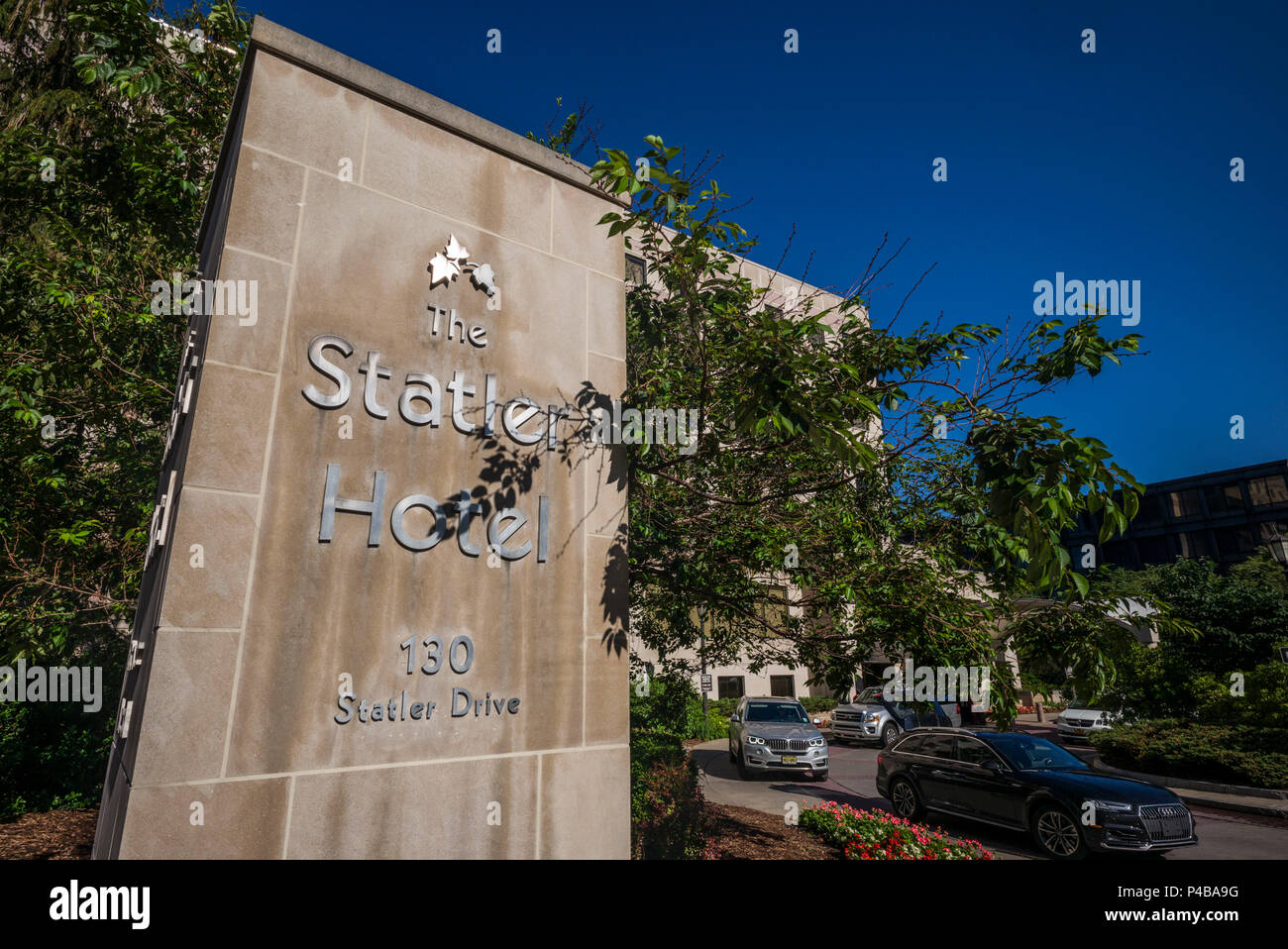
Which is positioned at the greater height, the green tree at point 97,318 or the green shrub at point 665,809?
the green tree at point 97,318

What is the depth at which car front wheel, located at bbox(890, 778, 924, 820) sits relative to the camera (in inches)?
456

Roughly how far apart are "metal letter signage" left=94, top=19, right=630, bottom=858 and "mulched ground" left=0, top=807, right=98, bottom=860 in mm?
5058

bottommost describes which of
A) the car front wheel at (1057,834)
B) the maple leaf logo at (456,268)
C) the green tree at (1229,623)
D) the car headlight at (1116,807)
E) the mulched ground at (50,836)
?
the mulched ground at (50,836)

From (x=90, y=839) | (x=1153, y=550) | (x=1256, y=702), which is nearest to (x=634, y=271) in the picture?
(x=90, y=839)

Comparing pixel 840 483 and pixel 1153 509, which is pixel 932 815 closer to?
pixel 840 483

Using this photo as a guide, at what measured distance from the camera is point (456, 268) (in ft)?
15.3

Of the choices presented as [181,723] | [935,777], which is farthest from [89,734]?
[935,777]

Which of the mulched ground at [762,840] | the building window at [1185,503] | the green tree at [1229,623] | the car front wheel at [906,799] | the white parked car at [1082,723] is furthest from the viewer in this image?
the building window at [1185,503]

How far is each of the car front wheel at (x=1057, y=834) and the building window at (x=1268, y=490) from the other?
65.3m

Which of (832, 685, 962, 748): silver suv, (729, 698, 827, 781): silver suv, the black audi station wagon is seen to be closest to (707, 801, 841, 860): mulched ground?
the black audi station wagon

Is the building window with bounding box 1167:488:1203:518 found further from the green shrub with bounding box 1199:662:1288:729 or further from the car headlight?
the car headlight

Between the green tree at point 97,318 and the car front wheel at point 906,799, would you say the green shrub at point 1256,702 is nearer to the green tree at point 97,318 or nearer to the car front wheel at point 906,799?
the car front wheel at point 906,799

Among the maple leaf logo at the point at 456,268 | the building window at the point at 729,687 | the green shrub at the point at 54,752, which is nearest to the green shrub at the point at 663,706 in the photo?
the maple leaf logo at the point at 456,268

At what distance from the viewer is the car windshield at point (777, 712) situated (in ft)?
55.9
